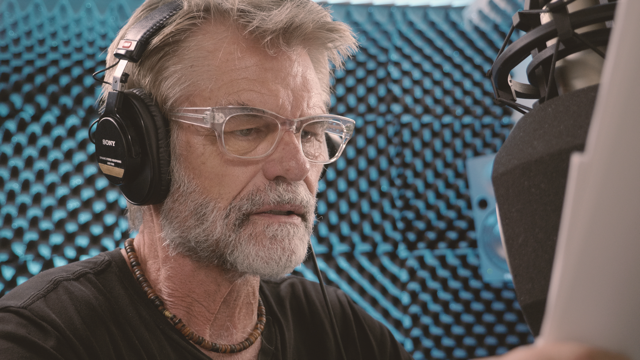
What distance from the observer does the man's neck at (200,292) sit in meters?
1.12

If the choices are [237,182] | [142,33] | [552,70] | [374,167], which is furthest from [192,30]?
[374,167]

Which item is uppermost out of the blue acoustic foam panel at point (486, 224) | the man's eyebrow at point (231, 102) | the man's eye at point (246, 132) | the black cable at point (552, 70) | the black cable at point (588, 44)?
the black cable at point (588, 44)

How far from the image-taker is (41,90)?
76.3 inches

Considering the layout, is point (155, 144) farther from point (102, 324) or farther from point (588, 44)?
point (588, 44)

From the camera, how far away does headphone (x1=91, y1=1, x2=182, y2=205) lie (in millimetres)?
991

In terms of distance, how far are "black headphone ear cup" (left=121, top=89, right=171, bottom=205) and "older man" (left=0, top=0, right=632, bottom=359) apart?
34 millimetres

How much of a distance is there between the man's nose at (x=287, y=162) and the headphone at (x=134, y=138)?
0.75 ft

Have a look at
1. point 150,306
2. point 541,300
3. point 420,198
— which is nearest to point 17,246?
point 150,306

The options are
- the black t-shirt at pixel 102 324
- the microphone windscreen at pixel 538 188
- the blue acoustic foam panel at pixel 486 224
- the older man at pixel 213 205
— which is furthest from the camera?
the blue acoustic foam panel at pixel 486 224

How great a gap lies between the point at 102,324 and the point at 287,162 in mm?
533

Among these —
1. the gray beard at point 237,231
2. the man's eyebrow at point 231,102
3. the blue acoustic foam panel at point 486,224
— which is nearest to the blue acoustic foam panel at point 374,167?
the blue acoustic foam panel at point 486,224

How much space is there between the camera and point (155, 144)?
40.0 inches

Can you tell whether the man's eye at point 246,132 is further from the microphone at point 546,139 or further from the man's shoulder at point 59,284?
the microphone at point 546,139

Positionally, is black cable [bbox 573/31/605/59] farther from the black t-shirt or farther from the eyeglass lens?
the black t-shirt
